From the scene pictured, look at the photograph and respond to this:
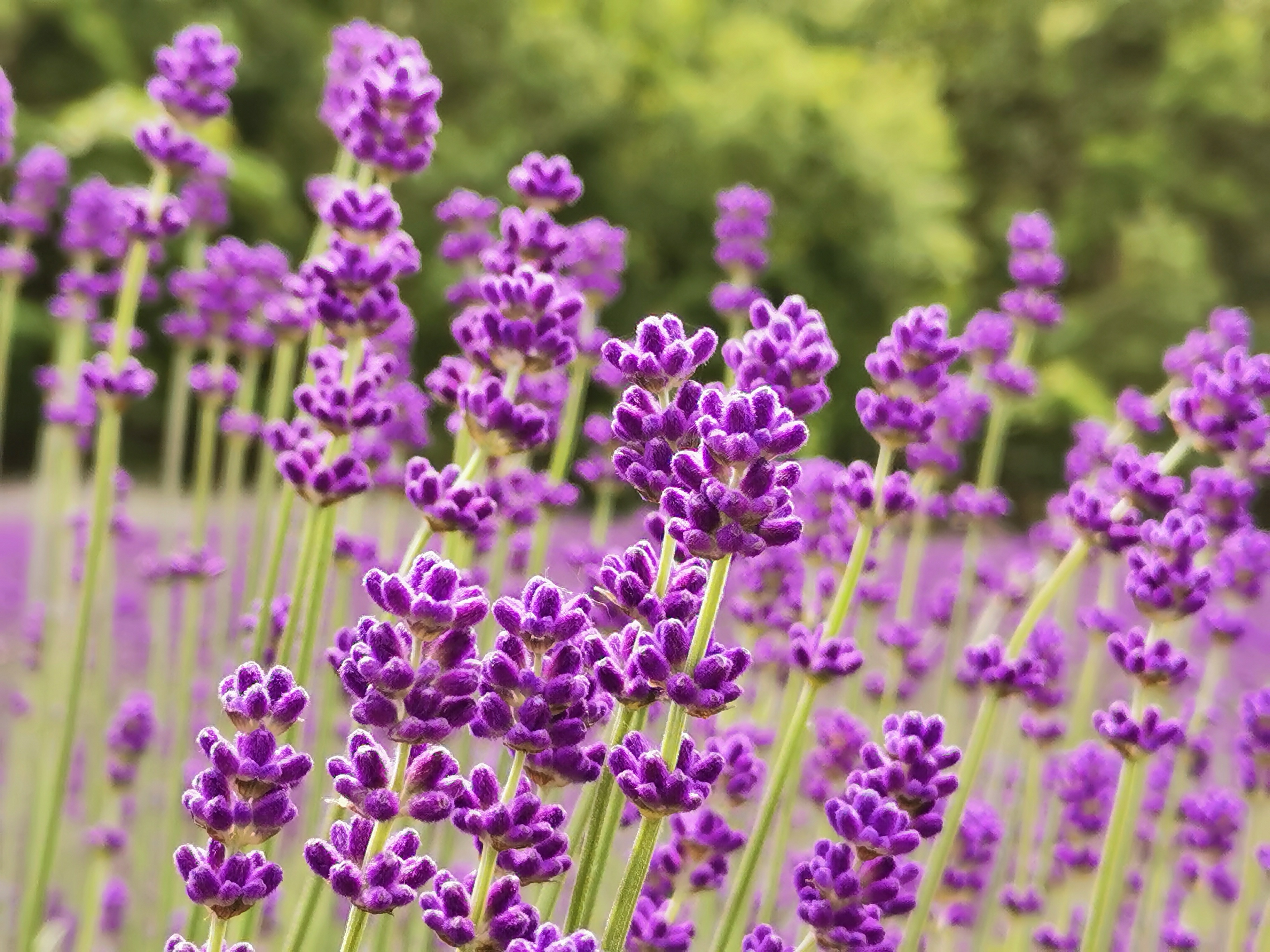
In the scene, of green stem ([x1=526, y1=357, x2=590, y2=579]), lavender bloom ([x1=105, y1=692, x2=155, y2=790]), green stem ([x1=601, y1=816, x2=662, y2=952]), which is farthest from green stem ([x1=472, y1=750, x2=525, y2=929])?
lavender bloom ([x1=105, y1=692, x2=155, y2=790])

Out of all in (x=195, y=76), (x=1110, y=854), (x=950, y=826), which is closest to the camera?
(x=1110, y=854)

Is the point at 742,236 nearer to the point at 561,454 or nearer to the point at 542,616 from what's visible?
the point at 561,454

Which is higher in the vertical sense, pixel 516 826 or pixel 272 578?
pixel 272 578

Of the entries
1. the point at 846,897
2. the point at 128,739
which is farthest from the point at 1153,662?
the point at 128,739

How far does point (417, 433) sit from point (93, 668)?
1270mm

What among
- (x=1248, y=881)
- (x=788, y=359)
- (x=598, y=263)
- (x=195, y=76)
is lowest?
(x=1248, y=881)

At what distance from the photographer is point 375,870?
83 centimetres

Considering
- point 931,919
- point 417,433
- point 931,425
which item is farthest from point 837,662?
point 417,433

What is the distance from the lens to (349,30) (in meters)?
2.41

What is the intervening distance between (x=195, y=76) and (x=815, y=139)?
11.4 meters

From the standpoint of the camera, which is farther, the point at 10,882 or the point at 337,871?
the point at 10,882

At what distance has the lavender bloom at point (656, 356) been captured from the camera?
37.4 inches

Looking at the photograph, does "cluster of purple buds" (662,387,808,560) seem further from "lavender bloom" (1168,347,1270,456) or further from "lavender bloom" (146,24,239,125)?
"lavender bloom" (146,24,239,125)

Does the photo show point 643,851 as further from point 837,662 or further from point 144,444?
point 144,444
